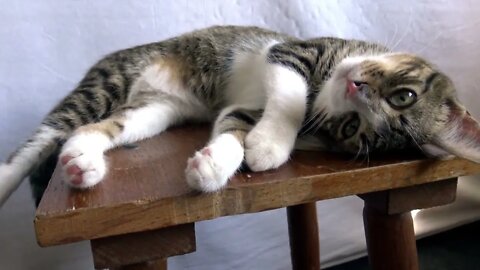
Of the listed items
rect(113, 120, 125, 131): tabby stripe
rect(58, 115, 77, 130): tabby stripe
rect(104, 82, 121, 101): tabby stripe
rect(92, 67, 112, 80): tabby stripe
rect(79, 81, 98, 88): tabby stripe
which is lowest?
rect(58, 115, 77, 130): tabby stripe

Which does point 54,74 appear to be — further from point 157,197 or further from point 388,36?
point 388,36

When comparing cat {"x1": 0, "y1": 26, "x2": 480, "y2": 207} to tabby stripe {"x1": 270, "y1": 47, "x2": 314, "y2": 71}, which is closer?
cat {"x1": 0, "y1": 26, "x2": 480, "y2": 207}

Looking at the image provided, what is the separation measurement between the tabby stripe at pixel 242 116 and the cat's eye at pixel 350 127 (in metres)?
0.13

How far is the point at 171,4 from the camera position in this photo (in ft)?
3.83

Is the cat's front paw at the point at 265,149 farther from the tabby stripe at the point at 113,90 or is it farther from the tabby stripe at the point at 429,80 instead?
the tabby stripe at the point at 113,90

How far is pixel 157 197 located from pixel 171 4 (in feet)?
2.33

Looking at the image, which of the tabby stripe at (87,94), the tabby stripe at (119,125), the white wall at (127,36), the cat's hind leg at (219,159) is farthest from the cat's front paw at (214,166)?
the white wall at (127,36)

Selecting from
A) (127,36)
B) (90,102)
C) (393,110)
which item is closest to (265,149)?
(393,110)

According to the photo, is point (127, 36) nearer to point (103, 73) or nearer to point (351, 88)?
point (103, 73)

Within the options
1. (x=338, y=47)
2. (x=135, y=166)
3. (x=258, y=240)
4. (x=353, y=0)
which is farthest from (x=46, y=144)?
(x=353, y=0)

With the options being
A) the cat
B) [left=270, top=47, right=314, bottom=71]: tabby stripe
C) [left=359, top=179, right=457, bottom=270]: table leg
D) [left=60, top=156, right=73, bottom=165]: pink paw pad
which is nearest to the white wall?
the cat

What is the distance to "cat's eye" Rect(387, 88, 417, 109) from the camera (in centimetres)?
72

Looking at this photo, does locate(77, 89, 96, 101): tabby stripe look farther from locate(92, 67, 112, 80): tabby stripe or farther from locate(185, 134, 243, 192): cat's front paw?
locate(185, 134, 243, 192): cat's front paw

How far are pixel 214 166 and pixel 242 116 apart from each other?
0.25 m
